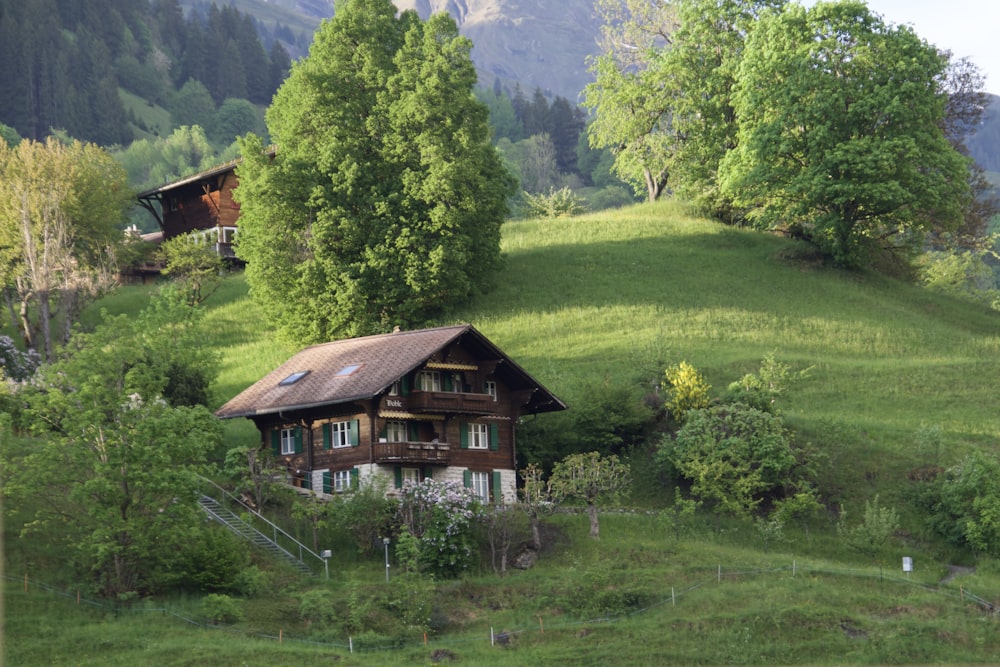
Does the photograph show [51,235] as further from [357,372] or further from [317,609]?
[317,609]

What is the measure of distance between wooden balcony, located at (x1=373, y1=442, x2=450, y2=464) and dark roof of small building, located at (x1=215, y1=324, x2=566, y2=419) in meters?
2.50

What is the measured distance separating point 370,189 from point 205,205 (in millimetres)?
27377

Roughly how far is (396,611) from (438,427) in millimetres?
14800

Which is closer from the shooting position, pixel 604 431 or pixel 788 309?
pixel 604 431

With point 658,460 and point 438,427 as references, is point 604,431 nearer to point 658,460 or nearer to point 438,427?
point 658,460

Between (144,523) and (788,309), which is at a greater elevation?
(788,309)

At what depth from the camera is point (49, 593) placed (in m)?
45.3

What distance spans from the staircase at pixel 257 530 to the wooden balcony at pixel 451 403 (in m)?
8.05

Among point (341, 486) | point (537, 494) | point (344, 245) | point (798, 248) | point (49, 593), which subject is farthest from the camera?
point (798, 248)

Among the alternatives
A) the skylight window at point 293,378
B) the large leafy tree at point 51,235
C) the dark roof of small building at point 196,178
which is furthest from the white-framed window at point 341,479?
the dark roof of small building at point 196,178

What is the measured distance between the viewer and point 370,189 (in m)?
81.9

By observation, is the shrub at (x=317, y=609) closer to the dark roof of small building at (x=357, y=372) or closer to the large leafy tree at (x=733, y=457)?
the dark roof of small building at (x=357, y=372)

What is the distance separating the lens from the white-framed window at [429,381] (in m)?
59.2

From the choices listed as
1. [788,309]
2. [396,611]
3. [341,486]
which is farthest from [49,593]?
[788,309]
